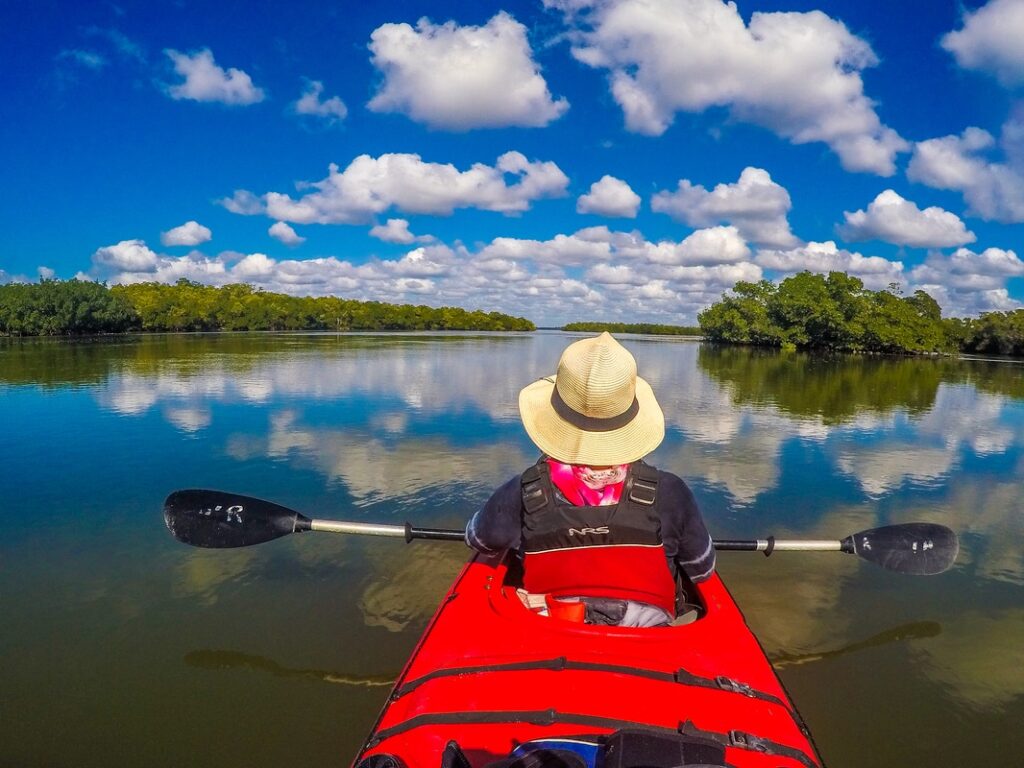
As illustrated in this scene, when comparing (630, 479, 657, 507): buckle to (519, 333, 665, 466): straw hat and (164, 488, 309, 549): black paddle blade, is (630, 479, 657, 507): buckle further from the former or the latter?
(164, 488, 309, 549): black paddle blade

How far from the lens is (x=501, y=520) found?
2896 mm

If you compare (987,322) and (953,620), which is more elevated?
(987,322)

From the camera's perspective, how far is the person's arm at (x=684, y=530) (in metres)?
2.79

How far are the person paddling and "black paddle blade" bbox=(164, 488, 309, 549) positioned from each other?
257 centimetres

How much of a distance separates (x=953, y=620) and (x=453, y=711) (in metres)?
4.95

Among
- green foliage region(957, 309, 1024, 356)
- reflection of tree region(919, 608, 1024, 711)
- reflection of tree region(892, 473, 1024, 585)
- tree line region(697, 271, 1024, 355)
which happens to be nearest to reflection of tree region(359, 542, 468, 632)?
reflection of tree region(919, 608, 1024, 711)

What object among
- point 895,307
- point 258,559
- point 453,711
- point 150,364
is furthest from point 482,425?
point 895,307

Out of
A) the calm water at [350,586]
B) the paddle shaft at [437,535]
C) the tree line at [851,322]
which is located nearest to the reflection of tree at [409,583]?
the calm water at [350,586]

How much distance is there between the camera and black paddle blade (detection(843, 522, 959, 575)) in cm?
456

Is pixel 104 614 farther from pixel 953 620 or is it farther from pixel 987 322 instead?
pixel 987 322

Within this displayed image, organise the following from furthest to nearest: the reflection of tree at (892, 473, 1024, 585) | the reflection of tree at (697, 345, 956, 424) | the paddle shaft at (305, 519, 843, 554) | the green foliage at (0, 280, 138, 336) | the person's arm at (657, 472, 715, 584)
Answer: the green foliage at (0, 280, 138, 336), the reflection of tree at (697, 345, 956, 424), the reflection of tree at (892, 473, 1024, 585), the paddle shaft at (305, 519, 843, 554), the person's arm at (657, 472, 715, 584)

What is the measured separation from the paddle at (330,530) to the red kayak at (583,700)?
77.8 inches

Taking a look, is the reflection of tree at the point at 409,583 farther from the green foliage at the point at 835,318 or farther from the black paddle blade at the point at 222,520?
the green foliage at the point at 835,318

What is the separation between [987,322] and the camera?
63.4 meters
